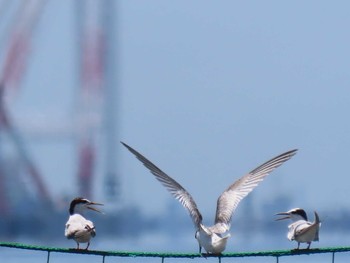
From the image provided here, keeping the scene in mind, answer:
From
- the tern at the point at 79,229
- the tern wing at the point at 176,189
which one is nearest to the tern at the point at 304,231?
the tern wing at the point at 176,189

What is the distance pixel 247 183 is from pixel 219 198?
176 mm

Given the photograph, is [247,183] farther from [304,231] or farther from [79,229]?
[79,229]

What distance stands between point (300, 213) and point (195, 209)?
62 cm

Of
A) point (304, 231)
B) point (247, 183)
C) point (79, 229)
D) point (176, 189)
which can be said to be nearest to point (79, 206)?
point (79, 229)

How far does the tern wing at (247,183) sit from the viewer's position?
5.20 metres

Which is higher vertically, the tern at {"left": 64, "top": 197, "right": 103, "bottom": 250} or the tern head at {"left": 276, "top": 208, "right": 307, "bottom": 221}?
the tern head at {"left": 276, "top": 208, "right": 307, "bottom": 221}

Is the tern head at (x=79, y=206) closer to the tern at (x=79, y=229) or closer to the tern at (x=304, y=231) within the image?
the tern at (x=79, y=229)

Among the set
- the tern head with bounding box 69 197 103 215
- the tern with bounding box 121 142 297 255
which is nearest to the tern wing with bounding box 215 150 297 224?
the tern with bounding box 121 142 297 255

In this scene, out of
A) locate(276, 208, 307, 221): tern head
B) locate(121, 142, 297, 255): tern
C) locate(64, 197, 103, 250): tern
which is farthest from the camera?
locate(276, 208, 307, 221): tern head

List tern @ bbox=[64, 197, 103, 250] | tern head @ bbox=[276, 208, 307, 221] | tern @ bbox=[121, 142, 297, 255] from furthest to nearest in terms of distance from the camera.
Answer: tern head @ bbox=[276, 208, 307, 221] → tern @ bbox=[64, 197, 103, 250] → tern @ bbox=[121, 142, 297, 255]

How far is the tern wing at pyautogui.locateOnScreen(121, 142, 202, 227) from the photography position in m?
4.76

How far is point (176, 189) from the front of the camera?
493cm

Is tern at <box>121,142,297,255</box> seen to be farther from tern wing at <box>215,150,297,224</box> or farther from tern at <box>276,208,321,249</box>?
tern at <box>276,208,321,249</box>

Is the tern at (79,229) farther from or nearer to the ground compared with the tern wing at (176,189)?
nearer to the ground
